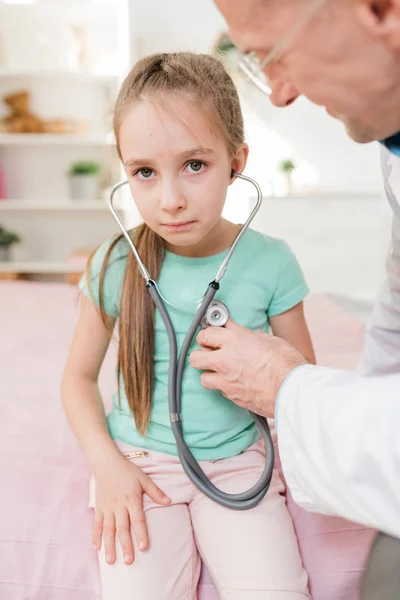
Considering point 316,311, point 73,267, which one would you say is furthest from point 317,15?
point 73,267

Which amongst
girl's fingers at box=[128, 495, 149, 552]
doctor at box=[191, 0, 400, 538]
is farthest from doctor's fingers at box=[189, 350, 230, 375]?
girl's fingers at box=[128, 495, 149, 552]

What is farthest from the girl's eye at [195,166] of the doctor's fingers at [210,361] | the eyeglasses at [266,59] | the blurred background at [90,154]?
the blurred background at [90,154]

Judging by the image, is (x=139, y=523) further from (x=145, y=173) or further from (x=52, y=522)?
(x=145, y=173)

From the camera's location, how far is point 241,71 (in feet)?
2.67

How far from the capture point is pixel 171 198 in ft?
3.07

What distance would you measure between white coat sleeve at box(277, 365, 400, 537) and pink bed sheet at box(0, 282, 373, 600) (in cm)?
21

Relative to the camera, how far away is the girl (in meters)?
0.89

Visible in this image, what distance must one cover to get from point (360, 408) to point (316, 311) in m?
1.66

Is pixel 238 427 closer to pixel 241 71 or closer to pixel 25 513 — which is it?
pixel 25 513

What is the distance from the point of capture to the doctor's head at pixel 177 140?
0.95 m

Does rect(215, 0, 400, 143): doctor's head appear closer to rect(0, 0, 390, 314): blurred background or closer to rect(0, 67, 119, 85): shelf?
rect(0, 0, 390, 314): blurred background

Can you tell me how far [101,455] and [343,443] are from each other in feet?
1.47

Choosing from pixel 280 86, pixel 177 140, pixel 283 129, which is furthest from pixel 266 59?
pixel 283 129

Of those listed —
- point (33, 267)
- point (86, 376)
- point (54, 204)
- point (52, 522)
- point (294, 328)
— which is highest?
point (294, 328)
